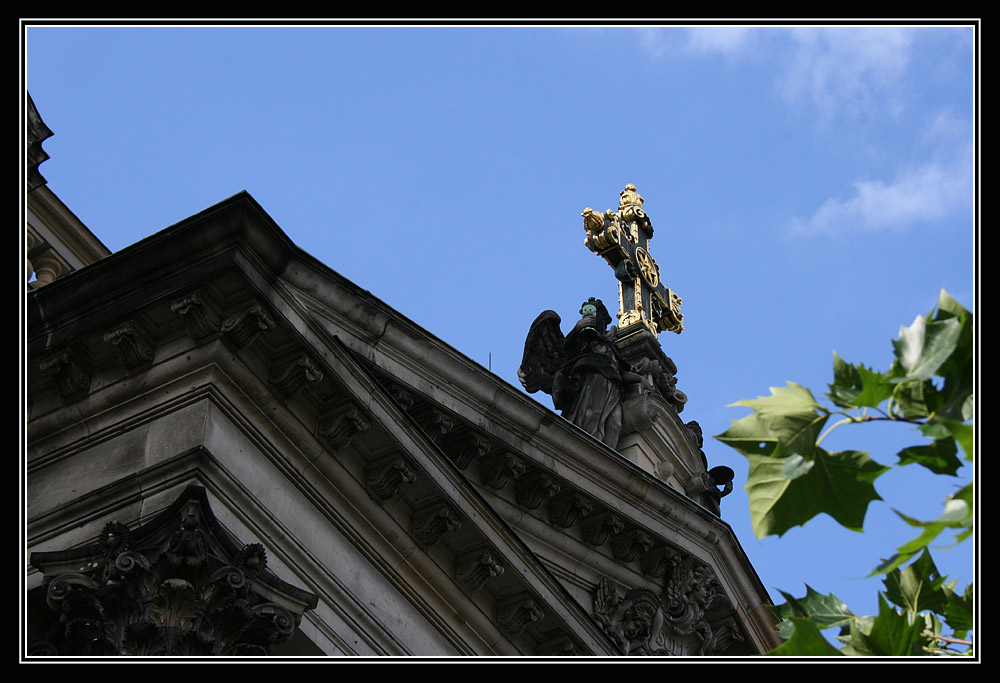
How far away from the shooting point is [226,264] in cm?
1222

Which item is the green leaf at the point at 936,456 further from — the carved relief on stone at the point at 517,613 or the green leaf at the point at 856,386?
the carved relief on stone at the point at 517,613

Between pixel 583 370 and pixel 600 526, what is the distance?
142 inches

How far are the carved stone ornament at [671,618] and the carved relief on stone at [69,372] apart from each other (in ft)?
23.9

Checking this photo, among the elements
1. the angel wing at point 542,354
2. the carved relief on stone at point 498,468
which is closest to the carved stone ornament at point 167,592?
the carved relief on stone at point 498,468

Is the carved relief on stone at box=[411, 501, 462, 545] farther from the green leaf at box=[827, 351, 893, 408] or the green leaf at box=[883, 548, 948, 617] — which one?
the green leaf at box=[827, 351, 893, 408]

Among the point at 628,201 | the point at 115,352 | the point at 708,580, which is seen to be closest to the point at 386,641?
the point at 115,352

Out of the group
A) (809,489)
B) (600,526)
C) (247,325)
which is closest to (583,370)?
(600,526)

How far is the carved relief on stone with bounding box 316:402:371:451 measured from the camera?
43.4ft

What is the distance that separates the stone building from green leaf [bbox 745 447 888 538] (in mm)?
5889

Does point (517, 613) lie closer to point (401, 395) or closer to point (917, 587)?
point (401, 395)

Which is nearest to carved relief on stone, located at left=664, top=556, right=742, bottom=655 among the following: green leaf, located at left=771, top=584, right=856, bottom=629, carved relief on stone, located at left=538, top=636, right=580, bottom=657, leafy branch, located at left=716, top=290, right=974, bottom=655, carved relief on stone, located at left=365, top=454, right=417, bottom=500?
carved relief on stone, located at left=538, top=636, right=580, bottom=657

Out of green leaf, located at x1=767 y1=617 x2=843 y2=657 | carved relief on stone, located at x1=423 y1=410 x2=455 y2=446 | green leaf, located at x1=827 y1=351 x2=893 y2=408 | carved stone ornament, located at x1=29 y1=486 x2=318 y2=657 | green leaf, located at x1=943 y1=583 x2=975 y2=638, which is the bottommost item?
green leaf, located at x1=767 y1=617 x2=843 y2=657
